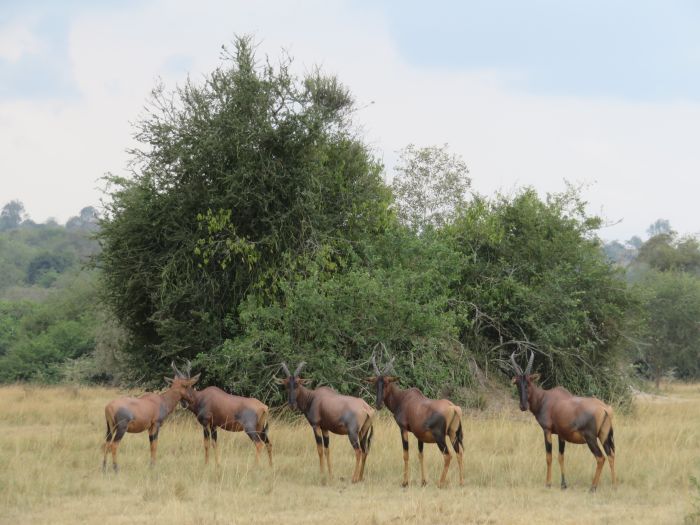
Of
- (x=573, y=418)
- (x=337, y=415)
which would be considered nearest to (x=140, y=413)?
(x=337, y=415)

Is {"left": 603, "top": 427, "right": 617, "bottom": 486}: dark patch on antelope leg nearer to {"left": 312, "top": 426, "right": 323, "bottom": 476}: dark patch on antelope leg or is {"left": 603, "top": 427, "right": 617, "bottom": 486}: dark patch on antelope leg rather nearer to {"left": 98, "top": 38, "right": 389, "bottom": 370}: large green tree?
{"left": 312, "top": 426, "right": 323, "bottom": 476}: dark patch on antelope leg

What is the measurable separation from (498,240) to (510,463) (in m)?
11.2

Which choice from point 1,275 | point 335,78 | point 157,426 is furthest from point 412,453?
point 1,275

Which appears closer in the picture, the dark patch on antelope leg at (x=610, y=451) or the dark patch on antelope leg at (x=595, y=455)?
the dark patch on antelope leg at (x=595, y=455)

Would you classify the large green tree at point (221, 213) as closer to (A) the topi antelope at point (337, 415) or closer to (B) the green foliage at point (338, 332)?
(B) the green foliage at point (338, 332)

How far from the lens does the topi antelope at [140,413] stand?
12.6m

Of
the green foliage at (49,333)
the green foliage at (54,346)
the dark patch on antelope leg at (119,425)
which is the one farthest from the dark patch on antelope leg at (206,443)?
the green foliage at (54,346)

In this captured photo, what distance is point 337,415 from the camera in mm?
12023

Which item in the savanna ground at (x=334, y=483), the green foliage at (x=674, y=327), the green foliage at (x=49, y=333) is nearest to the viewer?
the savanna ground at (x=334, y=483)

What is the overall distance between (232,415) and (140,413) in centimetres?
136

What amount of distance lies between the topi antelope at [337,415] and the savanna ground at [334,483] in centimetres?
48

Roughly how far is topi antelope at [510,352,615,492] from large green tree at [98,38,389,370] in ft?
27.4

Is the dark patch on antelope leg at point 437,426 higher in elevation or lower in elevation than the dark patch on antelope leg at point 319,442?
higher

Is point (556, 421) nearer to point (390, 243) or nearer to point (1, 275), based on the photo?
point (390, 243)
